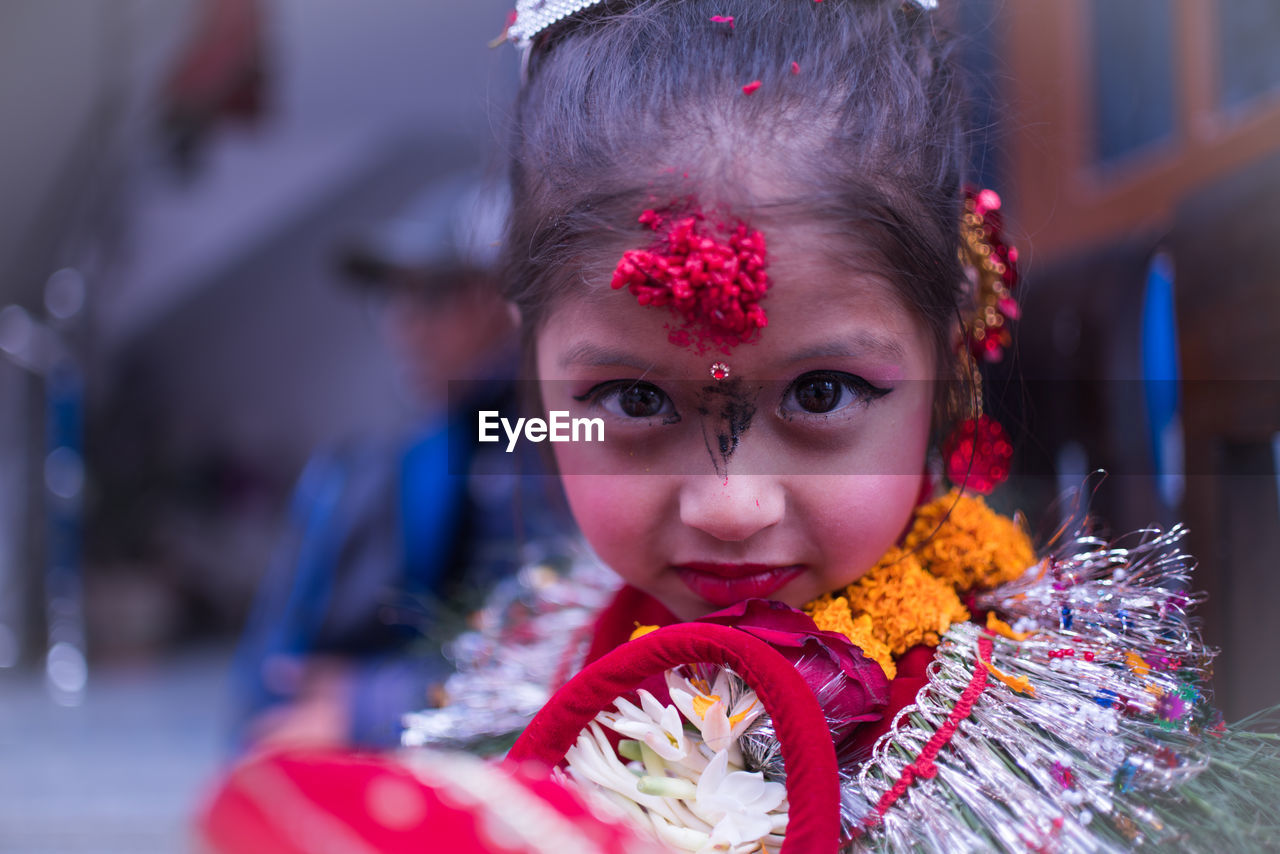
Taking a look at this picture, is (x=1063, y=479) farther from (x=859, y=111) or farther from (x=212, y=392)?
(x=212, y=392)

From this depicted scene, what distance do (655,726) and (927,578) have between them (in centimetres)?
20

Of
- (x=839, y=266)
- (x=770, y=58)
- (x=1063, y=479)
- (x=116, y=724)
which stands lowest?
(x=116, y=724)

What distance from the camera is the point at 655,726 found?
0.45m

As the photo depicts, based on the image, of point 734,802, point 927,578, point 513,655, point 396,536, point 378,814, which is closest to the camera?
point 378,814

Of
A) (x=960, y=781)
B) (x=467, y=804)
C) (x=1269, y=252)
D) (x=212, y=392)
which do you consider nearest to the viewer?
(x=467, y=804)

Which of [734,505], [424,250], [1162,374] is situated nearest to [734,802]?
[734,505]

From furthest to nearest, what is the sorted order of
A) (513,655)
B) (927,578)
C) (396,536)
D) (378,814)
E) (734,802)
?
(396,536), (513,655), (927,578), (734,802), (378,814)

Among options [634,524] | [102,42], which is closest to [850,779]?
[634,524]

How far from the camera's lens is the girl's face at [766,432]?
46cm

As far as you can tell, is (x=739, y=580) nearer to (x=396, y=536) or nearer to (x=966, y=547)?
(x=966, y=547)

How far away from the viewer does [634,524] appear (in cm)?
50

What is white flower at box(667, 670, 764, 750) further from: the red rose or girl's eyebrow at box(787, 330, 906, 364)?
girl's eyebrow at box(787, 330, 906, 364)

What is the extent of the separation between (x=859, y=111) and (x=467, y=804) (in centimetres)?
41

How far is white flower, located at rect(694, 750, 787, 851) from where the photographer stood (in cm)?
43
